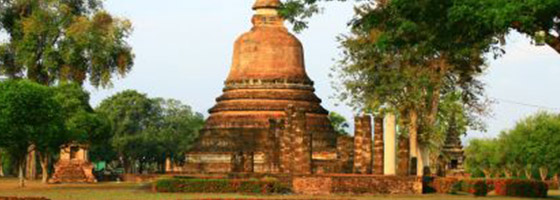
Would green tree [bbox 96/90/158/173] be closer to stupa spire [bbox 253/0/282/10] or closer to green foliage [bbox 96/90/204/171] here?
green foliage [bbox 96/90/204/171]

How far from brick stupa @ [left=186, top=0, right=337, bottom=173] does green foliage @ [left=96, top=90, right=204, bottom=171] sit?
24.1m

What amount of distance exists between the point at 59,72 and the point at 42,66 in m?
1.10

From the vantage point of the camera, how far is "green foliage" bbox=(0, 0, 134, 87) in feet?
184

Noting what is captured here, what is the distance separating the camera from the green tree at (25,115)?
42875 mm

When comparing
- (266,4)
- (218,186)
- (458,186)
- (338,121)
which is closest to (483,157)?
(338,121)

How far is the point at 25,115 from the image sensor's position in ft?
142

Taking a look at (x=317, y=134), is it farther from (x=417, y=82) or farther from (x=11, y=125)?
(x=11, y=125)

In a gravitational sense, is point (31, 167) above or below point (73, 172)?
above

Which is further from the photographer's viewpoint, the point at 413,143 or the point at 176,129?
the point at 176,129

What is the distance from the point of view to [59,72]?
57906 millimetres

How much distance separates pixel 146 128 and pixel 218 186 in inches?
2164

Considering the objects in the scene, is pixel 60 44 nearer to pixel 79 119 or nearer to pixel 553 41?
pixel 79 119

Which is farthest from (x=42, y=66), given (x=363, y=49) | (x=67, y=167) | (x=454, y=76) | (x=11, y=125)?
(x=454, y=76)

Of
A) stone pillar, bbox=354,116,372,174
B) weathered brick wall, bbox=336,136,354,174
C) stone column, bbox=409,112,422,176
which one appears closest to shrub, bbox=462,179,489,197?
stone pillar, bbox=354,116,372,174
